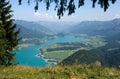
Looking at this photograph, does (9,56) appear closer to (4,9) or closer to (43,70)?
(4,9)

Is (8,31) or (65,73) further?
(8,31)

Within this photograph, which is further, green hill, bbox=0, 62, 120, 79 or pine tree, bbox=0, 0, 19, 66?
pine tree, bbox=0, 0, 19, 66

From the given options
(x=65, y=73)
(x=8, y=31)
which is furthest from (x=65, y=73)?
(x=8, y=31)

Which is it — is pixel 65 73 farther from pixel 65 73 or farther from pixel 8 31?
pixel 8 31

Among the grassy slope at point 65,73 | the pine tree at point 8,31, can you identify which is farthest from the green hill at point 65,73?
the pine tree at point 8,31

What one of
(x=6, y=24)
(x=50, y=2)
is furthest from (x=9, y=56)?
(x=50, y=2)

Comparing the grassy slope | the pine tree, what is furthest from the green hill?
the pine tree

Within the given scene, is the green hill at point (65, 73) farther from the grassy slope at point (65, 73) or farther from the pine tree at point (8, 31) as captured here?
the pine tree at point (8, 31)

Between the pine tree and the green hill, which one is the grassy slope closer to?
the green hill
